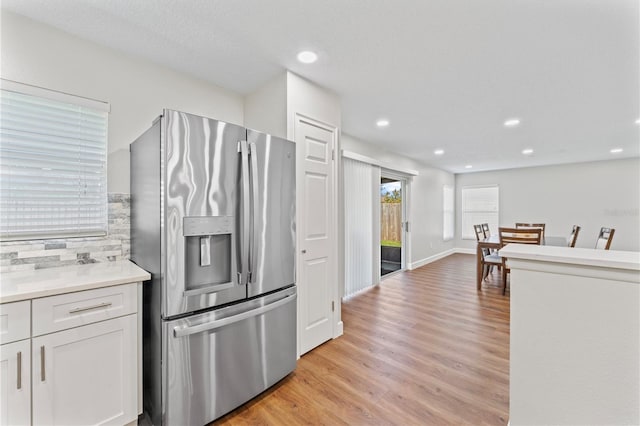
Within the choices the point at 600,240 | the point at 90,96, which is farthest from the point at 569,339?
the point at 600,240

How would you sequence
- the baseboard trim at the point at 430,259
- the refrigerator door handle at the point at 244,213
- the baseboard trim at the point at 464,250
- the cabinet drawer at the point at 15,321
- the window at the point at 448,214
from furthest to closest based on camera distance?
the baseboard trim at the point at 464,250 < the window at the point at 448,214 < the baseboard trim at the point at 430,259 < the refrigerator door handle at the point at 244,213 < the cabinet drawer at the point at 15,321

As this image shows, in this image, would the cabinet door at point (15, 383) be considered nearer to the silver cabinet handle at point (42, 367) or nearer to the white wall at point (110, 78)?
the silver cabinet handle at point (42, 367)

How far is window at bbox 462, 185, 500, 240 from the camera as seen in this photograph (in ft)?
24.8

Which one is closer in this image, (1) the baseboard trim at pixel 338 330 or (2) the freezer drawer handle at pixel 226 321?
(2) the freezer drawer handle at pixel 226 321

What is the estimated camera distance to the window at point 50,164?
1.61m

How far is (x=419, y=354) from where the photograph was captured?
2.36 meters

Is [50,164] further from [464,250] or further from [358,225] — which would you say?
[464,250]

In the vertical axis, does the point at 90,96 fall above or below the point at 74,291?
above

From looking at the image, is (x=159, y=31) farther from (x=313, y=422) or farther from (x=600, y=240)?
(x=600, y=240)

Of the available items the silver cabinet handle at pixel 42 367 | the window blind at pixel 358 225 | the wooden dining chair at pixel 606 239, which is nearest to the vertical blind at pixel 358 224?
the window blind at pixel 358 225

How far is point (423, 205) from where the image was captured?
20.8 ft

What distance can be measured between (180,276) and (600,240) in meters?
6.13

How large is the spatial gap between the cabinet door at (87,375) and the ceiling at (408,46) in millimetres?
1870

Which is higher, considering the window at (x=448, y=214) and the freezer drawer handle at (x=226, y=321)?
the window at (x=448, y=214)
